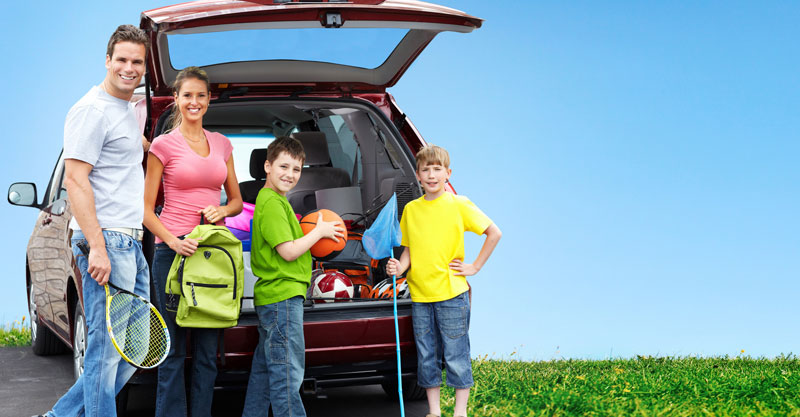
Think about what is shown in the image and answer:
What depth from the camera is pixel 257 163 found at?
5.06m

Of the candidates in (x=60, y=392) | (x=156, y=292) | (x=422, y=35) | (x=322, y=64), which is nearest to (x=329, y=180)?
(x=322, y=64)

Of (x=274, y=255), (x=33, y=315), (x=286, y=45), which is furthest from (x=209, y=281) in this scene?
(x=33, y=315)

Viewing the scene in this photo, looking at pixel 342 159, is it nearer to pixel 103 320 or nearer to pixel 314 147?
pixel 314 147

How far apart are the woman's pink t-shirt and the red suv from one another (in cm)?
25

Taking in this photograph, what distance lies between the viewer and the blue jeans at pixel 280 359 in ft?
11.9

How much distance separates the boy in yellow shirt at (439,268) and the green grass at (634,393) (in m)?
0.54

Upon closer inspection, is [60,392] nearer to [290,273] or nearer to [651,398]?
[290,273]

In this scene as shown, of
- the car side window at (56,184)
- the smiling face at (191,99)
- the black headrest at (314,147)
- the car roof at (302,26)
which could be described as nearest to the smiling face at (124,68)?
the car roof at (302,26)

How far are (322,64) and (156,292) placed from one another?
1.54 m

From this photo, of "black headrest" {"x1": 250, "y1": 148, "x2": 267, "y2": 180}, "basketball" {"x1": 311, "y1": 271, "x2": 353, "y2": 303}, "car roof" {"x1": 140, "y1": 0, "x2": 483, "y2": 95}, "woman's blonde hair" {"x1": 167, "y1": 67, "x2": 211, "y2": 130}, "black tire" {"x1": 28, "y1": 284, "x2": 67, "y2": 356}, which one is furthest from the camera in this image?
"black tire" {"x1": 28, "y1": 284, "x2": 67, "y2": 356}

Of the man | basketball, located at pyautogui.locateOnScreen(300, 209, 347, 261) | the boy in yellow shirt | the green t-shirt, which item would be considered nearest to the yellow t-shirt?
the boy in yellow shirt

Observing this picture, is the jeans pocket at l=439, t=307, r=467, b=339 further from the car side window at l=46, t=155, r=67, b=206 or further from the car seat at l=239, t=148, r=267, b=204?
the car side window at l=46, t=155, r=67, b=206

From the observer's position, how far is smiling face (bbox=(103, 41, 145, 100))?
132 inches

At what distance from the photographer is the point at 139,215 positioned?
348cm
